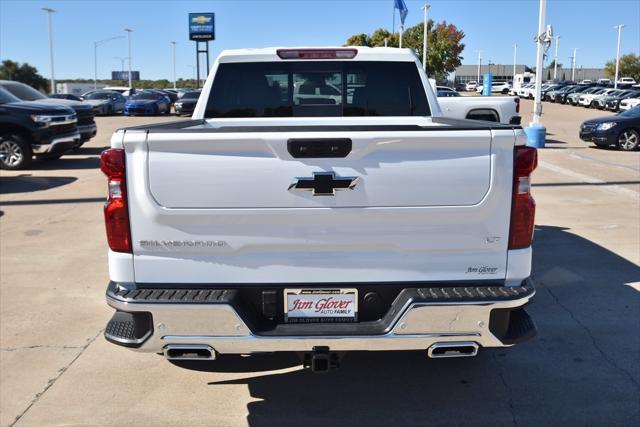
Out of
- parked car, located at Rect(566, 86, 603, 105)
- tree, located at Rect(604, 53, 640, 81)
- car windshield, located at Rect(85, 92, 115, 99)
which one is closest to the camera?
car windshield, located at Rect(85, 92, 115, 99)

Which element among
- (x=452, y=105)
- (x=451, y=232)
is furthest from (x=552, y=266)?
(x=452, y=105)

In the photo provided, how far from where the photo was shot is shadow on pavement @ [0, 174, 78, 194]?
11.8m

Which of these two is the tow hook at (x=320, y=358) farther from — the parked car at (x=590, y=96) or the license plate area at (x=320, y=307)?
the parked car at (x=590, y=96)

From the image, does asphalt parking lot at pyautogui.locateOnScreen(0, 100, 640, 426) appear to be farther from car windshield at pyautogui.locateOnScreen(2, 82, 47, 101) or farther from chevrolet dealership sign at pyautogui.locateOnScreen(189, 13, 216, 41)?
chevrolet dealership sign at pyautogui.locateOnScreen(189, 13, 216, 41)

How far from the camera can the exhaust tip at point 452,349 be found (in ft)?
10.2

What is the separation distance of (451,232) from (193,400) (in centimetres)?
199

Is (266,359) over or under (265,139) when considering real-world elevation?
under

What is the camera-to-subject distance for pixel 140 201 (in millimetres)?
3021

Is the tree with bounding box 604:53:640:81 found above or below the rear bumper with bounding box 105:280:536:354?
above

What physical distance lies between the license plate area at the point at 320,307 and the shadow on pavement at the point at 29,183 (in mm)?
9986

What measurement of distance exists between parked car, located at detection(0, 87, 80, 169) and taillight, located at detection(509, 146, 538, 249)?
12.9m

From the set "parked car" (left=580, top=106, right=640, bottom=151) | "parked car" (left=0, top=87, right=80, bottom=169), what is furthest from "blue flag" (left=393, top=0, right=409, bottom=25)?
"parked car" (left=0, top=87, right=80, bottom=169)

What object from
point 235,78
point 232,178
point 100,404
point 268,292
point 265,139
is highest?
point 235,78

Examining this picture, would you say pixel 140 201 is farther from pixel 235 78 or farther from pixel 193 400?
pixel 235 78
